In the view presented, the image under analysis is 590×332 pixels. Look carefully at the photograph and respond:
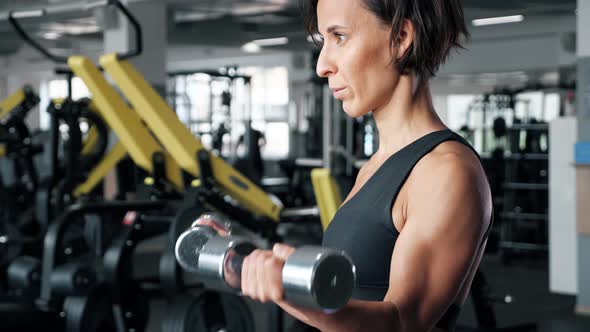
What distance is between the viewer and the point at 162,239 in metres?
8.91

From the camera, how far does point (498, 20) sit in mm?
11172

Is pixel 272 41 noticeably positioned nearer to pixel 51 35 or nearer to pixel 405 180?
Answer: pixel 51 35

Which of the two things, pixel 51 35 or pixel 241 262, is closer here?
pixel 241 262

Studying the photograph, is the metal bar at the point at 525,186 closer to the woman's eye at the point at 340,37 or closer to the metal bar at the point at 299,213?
the metal bar at the point at 299,213

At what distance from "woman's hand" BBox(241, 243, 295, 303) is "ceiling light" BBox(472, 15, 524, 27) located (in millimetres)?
10428

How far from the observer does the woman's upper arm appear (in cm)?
76

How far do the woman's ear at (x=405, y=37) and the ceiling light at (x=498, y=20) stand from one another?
10149 mm

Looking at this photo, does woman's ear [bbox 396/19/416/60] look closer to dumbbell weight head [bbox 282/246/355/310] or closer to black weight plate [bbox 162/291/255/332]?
dumbbell weight head [bbox 282/246/355/310]

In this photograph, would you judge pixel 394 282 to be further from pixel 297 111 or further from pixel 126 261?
pixel 297 111

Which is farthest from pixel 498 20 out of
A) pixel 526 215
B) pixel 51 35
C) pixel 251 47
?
pixel 51 35

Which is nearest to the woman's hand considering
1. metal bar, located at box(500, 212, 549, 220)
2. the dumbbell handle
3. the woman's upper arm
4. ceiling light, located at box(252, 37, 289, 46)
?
the dumbbell handle

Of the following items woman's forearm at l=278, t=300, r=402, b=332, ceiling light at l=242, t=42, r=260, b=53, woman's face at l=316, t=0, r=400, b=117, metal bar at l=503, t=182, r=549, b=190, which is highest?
ceiling light at l=242, t=42, r=260, b=53

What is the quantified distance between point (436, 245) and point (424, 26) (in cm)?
24

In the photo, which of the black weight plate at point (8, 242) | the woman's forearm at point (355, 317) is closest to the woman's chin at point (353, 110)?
the woman's forearm at point (355, 317)
